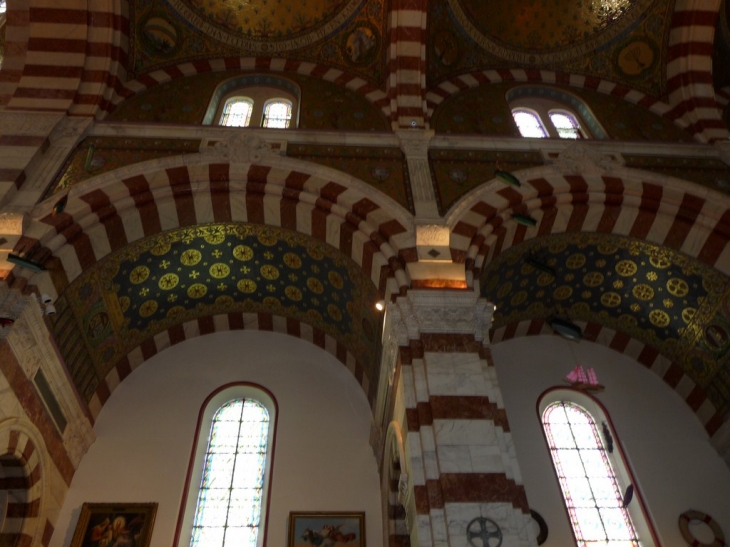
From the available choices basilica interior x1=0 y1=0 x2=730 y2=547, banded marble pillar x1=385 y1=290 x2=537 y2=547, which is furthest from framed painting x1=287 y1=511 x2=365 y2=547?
banded marble pillar x1=385 y1=290 x2=537 y2=547

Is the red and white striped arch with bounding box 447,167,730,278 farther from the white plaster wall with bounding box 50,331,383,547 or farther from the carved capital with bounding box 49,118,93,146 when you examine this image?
the carved capital with bounding box 49,118,93,146

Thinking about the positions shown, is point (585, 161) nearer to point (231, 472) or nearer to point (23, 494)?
point (231, 472)

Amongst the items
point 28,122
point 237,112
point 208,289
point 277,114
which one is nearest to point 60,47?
point 28,122

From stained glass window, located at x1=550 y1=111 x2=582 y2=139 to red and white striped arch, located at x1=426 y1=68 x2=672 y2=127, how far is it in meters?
0.70

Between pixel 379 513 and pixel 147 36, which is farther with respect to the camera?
pixel 147 36

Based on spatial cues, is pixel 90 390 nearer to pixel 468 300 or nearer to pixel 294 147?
pixel 294 147

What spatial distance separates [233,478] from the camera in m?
7.77

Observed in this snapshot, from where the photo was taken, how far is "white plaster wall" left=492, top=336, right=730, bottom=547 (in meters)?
7.60

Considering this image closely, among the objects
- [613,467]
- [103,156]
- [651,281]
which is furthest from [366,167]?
[613,467]

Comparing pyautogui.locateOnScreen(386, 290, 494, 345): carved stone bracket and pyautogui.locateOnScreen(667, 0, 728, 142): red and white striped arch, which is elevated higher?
pyautogui.locateOnScreen(667, 0, 728, 142): red and white striped arch

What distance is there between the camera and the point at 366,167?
26.4ft

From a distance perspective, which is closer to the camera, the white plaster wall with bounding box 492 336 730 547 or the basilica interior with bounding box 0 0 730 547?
the basilica interior with bounding box 0 0 730 547

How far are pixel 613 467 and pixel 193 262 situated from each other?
20.4 feet

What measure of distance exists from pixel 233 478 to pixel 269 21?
287 inches
